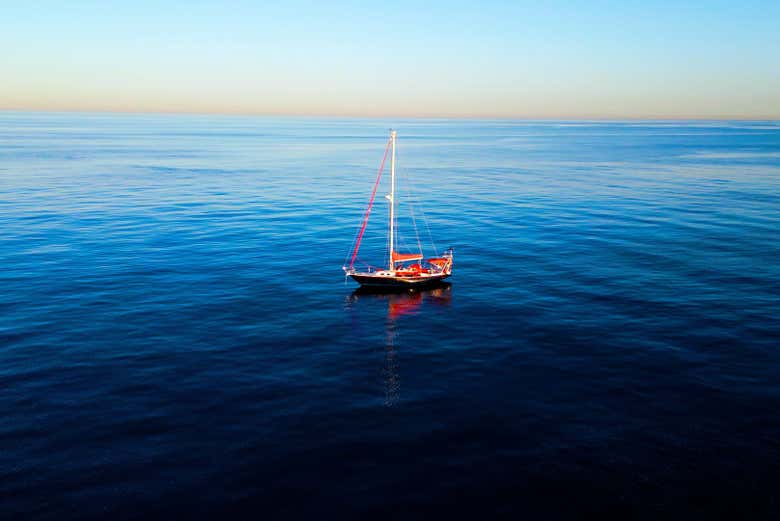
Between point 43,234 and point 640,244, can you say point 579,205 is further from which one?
point 43,234

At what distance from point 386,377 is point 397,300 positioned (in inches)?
827

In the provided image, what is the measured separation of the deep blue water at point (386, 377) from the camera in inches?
1158

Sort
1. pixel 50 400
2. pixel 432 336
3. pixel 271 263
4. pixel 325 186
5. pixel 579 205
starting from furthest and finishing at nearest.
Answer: pixel 325 186 < pixel 579 205 < pixel 271 263 < pixel 432 336 < pixel 50 400

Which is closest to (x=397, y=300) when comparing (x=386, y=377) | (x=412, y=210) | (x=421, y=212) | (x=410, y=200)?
(x=386, y=377)

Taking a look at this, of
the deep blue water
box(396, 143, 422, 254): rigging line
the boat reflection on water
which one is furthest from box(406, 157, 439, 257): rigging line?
the boat reflection on water

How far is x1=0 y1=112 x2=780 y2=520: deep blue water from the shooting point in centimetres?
2942

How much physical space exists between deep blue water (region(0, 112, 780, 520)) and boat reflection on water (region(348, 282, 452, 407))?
1.30ft

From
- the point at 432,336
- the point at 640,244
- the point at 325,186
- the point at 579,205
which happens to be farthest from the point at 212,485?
the point at 325,186

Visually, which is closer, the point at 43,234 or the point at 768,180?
the point at 43,234

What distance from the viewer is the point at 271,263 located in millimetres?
73562

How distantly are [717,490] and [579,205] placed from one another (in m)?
95.8

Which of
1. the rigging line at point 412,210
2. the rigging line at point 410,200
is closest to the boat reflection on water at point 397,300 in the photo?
the rigging line at point 410,200

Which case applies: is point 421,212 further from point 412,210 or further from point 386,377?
point 386,377

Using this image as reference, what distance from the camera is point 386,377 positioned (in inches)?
1667
